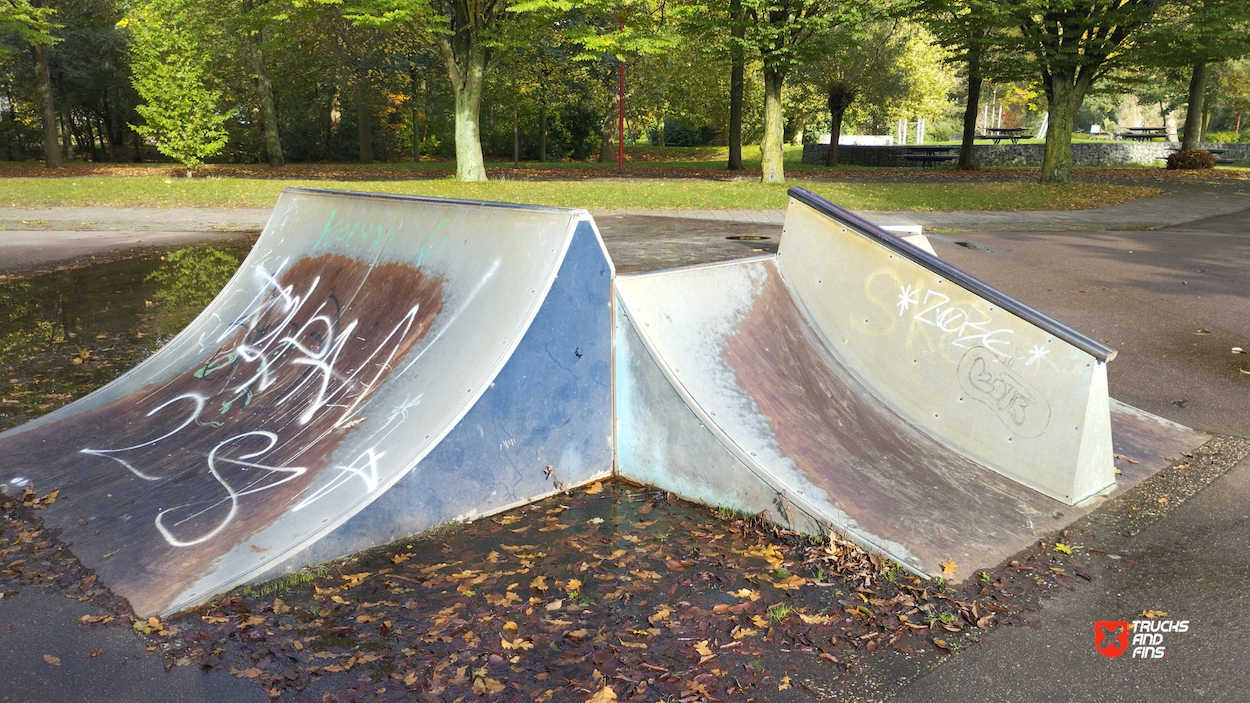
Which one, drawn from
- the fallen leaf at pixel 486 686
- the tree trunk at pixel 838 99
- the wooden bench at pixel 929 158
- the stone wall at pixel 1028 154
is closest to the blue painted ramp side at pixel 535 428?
the fallen leaf at pixel 486 686

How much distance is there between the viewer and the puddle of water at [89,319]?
6617 millimetres

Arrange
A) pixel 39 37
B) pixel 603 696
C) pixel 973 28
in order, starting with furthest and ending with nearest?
1. pixel 39 37
2. pixel 973 28
3. pixel 603 696

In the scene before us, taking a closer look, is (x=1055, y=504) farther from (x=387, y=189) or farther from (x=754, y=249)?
(x=387, y=189)

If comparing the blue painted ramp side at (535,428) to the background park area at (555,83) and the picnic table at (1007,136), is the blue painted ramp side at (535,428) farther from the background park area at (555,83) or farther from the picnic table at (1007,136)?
the picnic table at (1007,136)

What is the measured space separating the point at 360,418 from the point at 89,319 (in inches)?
226

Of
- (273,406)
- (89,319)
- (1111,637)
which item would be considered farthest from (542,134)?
(1111,637)

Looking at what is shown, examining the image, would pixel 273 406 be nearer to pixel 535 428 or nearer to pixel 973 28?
pixel 535 428

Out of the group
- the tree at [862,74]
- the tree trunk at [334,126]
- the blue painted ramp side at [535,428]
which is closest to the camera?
the blue painted ramp side at [535,428]

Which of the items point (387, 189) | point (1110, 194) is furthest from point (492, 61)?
point (1110, 194)

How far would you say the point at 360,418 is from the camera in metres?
4.70

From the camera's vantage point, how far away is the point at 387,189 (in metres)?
20.8

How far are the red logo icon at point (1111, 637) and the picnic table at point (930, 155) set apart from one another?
102ft

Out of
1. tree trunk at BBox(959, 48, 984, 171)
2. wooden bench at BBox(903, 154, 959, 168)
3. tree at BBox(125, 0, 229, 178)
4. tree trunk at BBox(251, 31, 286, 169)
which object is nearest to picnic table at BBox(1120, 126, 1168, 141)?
wooden bench at BBox(903, 154, 959, 168)

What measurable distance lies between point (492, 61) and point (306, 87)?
17.2 m
